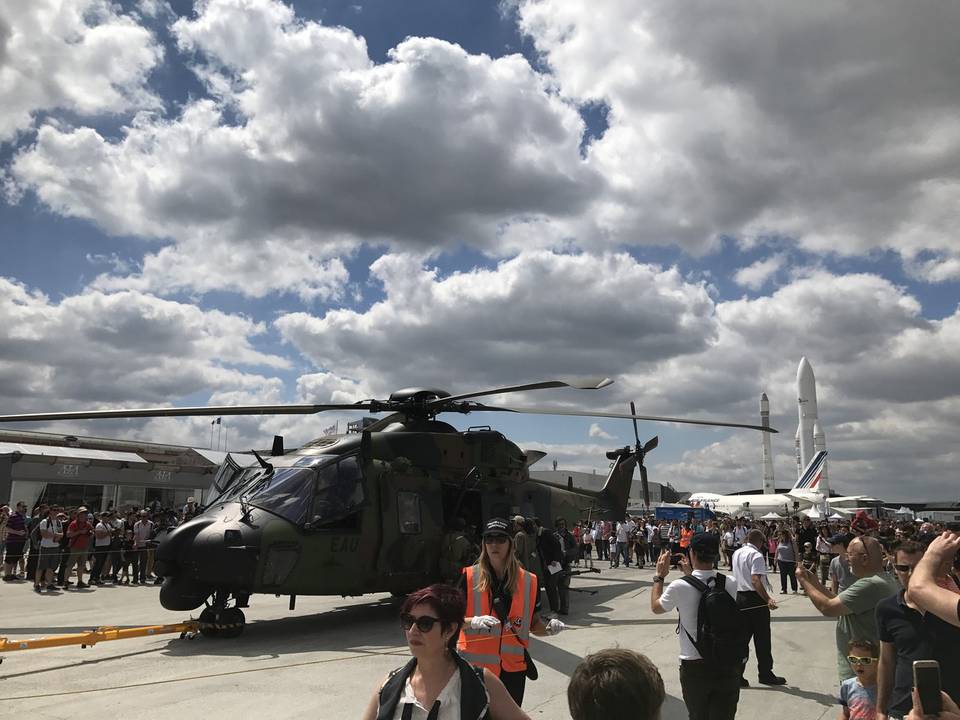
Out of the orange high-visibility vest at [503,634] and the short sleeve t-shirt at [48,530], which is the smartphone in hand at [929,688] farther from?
the short sleeve t-shirt at [48,530]

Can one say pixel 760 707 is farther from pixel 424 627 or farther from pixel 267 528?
pixel 267 528

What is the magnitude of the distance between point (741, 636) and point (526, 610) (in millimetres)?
1319

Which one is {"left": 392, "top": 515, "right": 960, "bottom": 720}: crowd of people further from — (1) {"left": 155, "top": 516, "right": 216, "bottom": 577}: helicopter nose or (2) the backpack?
(1) {"left": 155, "top": 516, "right": 216, "bottom": 577}: helicopter nose

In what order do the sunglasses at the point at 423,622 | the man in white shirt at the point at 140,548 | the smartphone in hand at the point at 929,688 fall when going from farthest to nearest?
the man in white shirt at the point at 140,548 → the sunglasses at the point at 423,622 → the smartphone in hand at the point at 929,688

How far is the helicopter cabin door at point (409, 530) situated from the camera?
34.8 feet

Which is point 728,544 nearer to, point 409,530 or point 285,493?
point 409,530

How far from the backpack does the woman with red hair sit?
2.07 meters

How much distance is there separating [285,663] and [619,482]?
12.0 meters

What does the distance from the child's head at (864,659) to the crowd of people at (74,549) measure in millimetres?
13313

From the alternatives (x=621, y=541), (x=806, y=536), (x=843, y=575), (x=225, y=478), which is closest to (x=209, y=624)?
(x=225, y=478)

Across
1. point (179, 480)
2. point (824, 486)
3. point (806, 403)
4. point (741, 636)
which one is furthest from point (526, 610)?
point (806, 403)

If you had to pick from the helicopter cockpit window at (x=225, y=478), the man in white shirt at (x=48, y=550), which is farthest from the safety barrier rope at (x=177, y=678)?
the man in white shirt at (x=48, y=550)

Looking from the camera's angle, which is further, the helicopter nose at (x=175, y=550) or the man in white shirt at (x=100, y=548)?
the man in white shirt at (x=100, y=548)

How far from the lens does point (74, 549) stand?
15.6 metres
